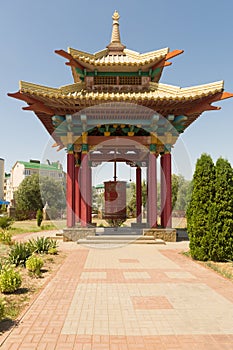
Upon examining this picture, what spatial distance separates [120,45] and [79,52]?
339 centimetres

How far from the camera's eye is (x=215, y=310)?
4.79 metres

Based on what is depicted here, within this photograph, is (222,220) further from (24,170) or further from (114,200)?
(24,170)

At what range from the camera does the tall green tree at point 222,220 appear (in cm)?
861

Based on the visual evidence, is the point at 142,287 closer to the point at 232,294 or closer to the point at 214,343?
the point at 232,294

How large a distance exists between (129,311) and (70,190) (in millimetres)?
9023

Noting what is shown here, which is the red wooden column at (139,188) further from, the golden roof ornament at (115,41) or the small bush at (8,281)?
the small bush at (8,281)

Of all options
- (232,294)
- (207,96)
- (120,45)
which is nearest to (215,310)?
(232,294)

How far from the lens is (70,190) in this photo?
43.7ft

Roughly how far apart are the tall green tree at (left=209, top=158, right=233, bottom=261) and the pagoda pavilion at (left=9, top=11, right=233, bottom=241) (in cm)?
422

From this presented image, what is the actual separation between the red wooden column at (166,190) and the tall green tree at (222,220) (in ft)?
13.8

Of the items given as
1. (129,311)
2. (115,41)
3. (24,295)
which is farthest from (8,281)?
(115,41)

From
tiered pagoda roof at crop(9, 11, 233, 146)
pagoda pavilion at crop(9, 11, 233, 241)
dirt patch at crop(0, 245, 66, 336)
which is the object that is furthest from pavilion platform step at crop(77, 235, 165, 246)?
tiered pagoda roof at crop(9, 11, 233, 146)

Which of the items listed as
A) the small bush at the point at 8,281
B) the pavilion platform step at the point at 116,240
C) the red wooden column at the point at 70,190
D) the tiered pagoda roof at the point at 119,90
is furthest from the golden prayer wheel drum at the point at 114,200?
the small bush at the point at 8,281

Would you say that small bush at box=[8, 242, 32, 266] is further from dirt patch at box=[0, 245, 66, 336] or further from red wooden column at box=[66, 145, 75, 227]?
red wooden column at box=[66, 145, 75, 227]
